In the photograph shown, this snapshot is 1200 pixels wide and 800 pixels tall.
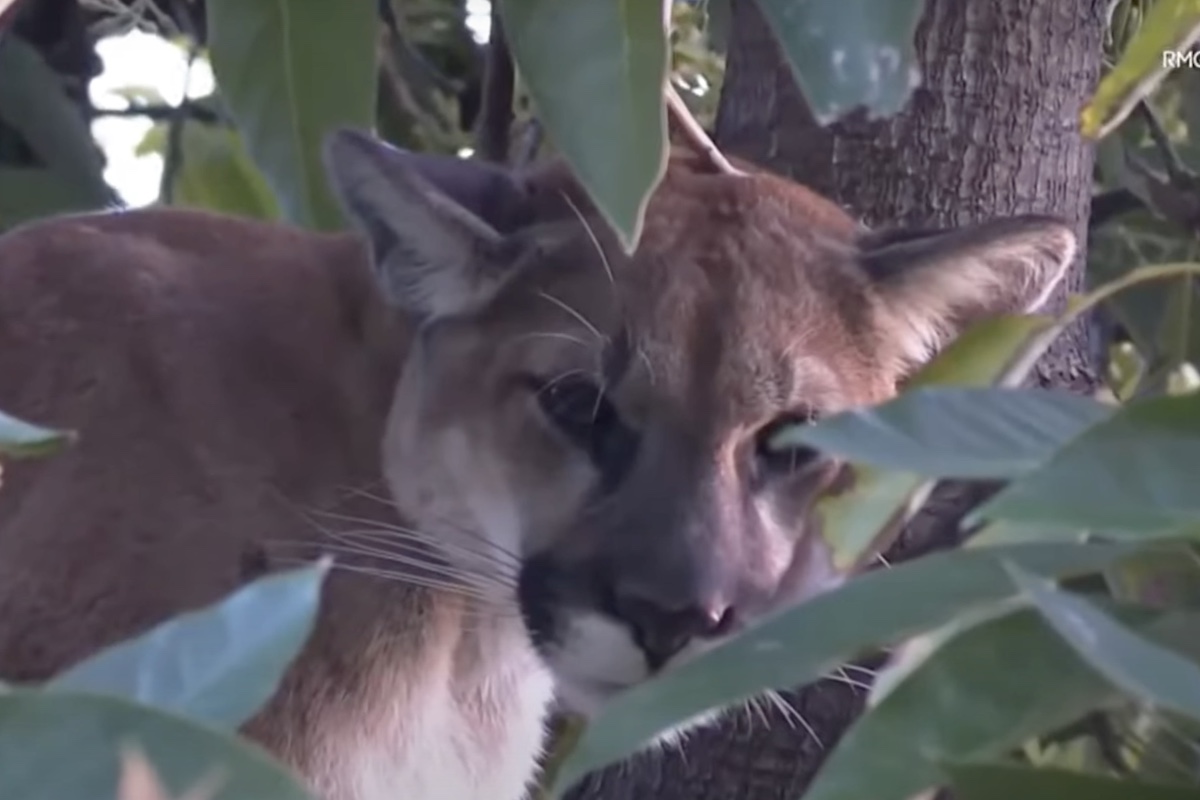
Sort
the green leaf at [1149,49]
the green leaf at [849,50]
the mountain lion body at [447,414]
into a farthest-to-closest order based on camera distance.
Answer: the mountain lion body at [447,414] < the green leaf at [1149,49] < the green leaf at [849,50]

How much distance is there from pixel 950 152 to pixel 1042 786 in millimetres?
1098

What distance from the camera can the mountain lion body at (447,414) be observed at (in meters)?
1.44

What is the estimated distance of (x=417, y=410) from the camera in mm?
1580

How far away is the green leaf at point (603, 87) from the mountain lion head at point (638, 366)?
1.21 ft

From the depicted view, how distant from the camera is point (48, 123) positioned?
6.17 ft

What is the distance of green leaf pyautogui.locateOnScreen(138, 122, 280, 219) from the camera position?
186 cm

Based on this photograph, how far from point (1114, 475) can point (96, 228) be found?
1.25m

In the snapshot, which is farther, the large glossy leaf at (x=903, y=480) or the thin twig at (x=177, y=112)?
the thin twig at (x=177, y=112)

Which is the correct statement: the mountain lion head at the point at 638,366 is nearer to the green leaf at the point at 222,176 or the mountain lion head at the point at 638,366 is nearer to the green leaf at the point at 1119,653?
the green leaf at the point at 222,176

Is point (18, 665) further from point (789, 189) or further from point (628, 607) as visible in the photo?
point (789, 189)

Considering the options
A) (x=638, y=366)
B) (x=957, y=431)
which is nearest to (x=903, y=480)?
(x=957, y=431)

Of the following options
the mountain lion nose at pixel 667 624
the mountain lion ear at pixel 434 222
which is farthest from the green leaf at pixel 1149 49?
the mountain lion ear at pixel 434 222

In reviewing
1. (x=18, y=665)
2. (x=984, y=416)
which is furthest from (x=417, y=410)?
(x=984, y=416)

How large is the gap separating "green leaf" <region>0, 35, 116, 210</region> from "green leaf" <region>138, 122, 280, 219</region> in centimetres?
10
